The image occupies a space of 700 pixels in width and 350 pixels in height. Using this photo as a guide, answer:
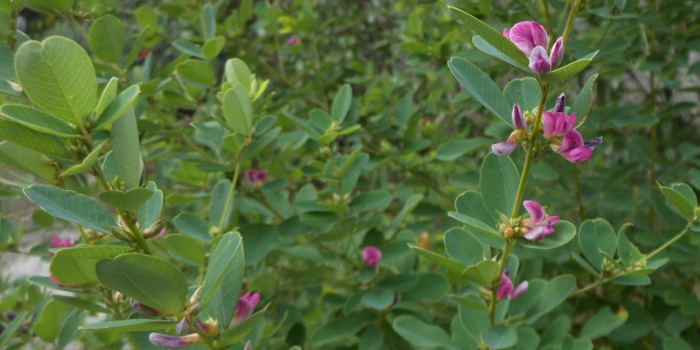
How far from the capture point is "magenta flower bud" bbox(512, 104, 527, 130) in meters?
0.48

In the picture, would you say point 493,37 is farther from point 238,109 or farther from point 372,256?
point 372,256

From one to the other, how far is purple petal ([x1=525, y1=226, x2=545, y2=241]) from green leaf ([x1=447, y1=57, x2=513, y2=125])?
0.34 ft

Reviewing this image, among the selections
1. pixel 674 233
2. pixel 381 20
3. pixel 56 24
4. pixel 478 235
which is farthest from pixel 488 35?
pixel 56 24

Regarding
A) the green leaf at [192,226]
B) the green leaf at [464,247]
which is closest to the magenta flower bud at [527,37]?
the green leaf at [464,247]

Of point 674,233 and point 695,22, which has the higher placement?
point 695,22

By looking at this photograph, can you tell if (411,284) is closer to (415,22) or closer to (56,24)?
(415,22)

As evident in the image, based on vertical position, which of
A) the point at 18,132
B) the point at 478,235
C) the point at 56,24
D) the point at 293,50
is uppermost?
the point at 18,132

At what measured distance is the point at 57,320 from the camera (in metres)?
0.80

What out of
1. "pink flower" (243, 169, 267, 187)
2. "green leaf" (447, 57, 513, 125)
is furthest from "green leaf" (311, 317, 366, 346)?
"green leaf" (447, 57, 513, 125)

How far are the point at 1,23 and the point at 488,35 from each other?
21.7 inches

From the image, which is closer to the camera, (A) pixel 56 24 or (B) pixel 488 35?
(B) pixel 488 35

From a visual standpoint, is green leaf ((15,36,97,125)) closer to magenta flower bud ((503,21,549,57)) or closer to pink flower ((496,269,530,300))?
magenta flower bud ((503,21,549,57))

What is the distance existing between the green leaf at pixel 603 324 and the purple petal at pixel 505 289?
11.6 inches

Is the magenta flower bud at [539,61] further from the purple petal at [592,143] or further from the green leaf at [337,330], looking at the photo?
the green leaf at [337,330]
